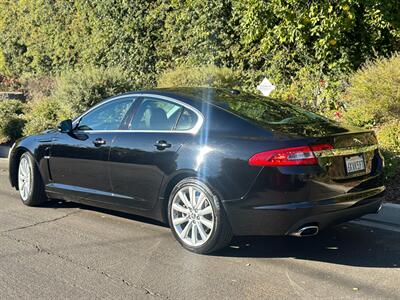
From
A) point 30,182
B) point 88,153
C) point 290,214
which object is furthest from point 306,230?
point 30,182

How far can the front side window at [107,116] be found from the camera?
5.72 m

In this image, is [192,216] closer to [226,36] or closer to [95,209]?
[95,209]

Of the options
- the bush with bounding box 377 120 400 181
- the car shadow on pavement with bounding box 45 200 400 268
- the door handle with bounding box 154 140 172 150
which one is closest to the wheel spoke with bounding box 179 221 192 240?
the car shadow on pavement with bounding box 45 200 400 268

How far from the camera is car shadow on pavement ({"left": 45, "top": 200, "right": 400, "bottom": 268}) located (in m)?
4.71

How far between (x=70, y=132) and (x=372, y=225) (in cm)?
357

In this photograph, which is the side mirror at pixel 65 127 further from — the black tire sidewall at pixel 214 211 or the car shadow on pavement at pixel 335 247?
the car shadow on pavement at pixel 335 247

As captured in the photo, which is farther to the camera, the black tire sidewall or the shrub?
the shrub

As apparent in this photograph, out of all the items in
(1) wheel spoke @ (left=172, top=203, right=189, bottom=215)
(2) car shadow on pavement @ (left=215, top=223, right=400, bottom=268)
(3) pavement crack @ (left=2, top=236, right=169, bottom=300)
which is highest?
(1) wheel spoke @ (left=172, top=203, right=189, bottom=215)

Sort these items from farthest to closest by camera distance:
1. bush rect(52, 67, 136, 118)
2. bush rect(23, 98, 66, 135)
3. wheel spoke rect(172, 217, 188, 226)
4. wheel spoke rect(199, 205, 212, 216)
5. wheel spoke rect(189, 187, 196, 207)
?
1. bush rect(23, 98, 66, 135)
2. bush rect(52, 67, 136, 118)
3. wheel spoke rect(172, 217, 188, 226)
4. wheel spoke rect(189, 187, 196, 207)
5. wheel spoke rect(199, 205, 212, 216)

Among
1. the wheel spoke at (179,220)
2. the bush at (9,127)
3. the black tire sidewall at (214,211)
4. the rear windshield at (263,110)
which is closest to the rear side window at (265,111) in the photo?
the rear windshield at (263,110)

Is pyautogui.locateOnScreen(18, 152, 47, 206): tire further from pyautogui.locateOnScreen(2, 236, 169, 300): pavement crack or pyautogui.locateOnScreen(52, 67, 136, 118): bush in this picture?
pyautogui.locateOnScreen(52, 67, 136, 118): bush

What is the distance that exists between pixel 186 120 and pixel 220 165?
72cm

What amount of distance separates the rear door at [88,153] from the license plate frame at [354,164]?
2376 millimetres

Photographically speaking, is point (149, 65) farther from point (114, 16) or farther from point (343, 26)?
point (343, 26)
